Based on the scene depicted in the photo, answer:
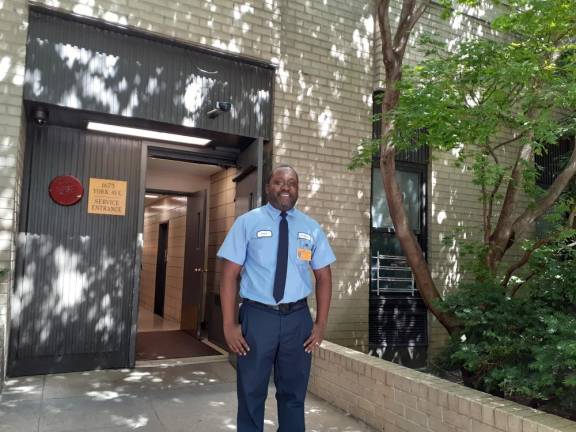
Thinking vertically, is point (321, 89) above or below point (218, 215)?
above

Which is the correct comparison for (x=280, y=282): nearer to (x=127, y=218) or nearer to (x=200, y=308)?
Result: (x=127, y=218)

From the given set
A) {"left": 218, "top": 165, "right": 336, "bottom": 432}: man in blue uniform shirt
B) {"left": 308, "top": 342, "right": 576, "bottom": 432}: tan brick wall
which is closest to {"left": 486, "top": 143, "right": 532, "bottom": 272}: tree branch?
{"left": 308, "top": 342, "right": 576, "bottom": 432}: tan brick wall

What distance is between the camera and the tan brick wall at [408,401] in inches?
106

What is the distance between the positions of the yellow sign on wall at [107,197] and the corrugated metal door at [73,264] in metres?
0.05

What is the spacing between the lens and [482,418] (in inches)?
111

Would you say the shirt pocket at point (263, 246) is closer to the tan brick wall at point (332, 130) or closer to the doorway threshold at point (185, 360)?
the tan brick wall at point (332, 130)

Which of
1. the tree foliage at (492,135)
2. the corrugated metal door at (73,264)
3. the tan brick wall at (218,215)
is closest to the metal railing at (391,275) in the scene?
the tree foliage at (492,135)

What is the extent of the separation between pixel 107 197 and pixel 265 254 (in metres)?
3.07

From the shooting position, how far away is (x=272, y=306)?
8.82ft

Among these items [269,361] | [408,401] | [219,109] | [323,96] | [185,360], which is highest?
[323,96]

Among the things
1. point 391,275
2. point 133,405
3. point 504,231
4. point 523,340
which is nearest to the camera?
point 523,340

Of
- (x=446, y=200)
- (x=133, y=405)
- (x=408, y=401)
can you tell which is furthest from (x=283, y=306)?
(x=446, y=200)

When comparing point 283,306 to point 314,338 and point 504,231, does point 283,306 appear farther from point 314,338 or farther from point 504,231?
point 504,231

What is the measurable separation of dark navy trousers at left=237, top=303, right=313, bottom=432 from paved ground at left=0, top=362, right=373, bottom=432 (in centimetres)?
96
